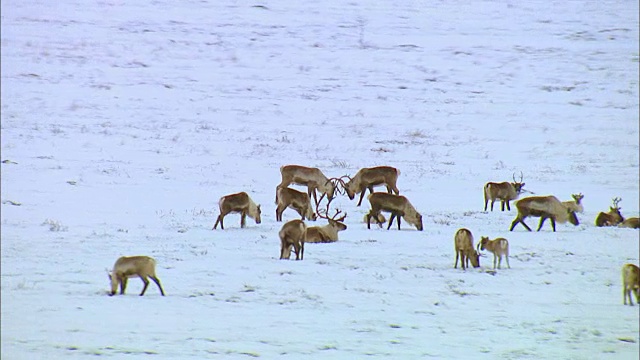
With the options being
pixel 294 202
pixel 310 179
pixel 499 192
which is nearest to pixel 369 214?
pixel 294 202

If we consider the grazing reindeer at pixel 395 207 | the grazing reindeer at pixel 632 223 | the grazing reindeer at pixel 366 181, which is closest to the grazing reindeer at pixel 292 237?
the grazing reindeer at pixel 395 207

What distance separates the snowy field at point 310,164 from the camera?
7.48m

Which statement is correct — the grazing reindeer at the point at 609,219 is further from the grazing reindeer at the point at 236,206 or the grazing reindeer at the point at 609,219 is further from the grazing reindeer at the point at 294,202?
the grazing reindeer at the point at 236,206

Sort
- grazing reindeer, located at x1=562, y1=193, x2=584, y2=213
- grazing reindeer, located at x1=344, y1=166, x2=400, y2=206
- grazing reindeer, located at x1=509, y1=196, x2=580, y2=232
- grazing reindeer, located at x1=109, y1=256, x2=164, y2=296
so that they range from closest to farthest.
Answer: grazing reindeer, located at x1=109, y1=256, x2=164, y2=296
grazing reindeer, located at x1=509, y1=196, x2=580, y2=232
grazing reindeer, located at x1=562, y1=193, x2=584, y2=213
grazing reindeer, located at x1=344, y1=166, x2=400, y2=206

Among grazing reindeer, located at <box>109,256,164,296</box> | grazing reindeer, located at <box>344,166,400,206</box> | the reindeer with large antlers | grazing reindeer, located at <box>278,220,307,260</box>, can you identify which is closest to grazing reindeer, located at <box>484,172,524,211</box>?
grazing reindeer, located at <box>344,166,400,206</box>

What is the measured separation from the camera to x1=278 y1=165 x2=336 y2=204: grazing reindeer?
43.4 ft

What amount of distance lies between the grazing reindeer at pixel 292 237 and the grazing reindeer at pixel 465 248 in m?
1.47

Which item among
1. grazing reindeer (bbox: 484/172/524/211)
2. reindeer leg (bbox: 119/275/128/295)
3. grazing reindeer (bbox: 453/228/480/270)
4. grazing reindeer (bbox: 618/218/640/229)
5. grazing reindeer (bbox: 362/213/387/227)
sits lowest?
reindeer leg (bbox: 119/275/128/295)

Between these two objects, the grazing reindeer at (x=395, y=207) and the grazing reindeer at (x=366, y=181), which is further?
the grazing reindeer at (x=366, y=181)

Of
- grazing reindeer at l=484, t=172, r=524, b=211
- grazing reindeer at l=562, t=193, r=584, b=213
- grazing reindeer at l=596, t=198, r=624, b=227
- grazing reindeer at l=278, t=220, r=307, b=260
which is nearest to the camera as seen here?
grazing reindeer at l=278, t=220, r=307, b=260

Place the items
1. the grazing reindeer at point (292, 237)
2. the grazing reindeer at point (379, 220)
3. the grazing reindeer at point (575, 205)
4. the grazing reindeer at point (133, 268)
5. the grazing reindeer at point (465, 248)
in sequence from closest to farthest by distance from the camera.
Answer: the grazing reindeer at point (133, 268) → the grazing reindeer at point (465, 248) → the grazing reindeer at point (292, 237) → the grazing reindeer at point (379, 220) → the grazing reindeer at point (575, 205)

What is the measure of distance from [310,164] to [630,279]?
933cm

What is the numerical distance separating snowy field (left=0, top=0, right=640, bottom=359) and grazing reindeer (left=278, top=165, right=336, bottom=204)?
463 mm

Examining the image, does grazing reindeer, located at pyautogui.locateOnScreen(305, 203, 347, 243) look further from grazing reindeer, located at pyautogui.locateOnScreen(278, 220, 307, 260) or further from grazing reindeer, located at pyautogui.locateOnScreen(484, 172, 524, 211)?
grazing reindeer, located at pyautogui.locateOnScreen(484, 172, 524, 211)
